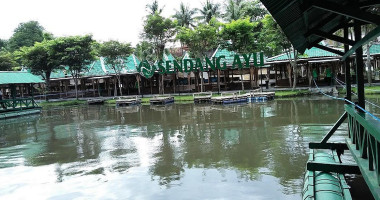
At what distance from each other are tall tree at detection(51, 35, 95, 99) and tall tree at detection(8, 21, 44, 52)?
94.0 feet

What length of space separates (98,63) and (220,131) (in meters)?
31.6

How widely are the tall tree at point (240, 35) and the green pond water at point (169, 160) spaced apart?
570 inches

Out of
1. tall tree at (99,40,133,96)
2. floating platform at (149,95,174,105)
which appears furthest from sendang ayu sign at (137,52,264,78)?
floating platform at (149,95,174,105)

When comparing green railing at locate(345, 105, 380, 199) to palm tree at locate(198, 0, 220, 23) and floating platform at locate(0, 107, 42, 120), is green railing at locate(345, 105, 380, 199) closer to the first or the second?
floating platform at locate(0, 107, 42, 120)

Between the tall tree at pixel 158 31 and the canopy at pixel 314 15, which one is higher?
the tall tree at pixel 158 31

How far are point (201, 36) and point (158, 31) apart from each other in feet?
18.9

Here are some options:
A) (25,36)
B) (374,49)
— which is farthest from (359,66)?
(25,36)

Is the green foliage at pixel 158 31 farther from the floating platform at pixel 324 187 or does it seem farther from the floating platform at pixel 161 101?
the floating platform at pixel 324 187

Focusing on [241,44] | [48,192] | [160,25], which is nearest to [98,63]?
[160,25]

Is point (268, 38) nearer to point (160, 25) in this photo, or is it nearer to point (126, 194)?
point (160, 25)

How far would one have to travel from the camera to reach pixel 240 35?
2820 centimetres

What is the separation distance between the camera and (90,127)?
16.8 m

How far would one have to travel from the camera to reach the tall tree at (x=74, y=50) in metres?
34.5

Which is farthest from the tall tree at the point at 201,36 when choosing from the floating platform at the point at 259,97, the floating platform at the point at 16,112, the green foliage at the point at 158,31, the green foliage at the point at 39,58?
the green foliage at the point at 39,58
